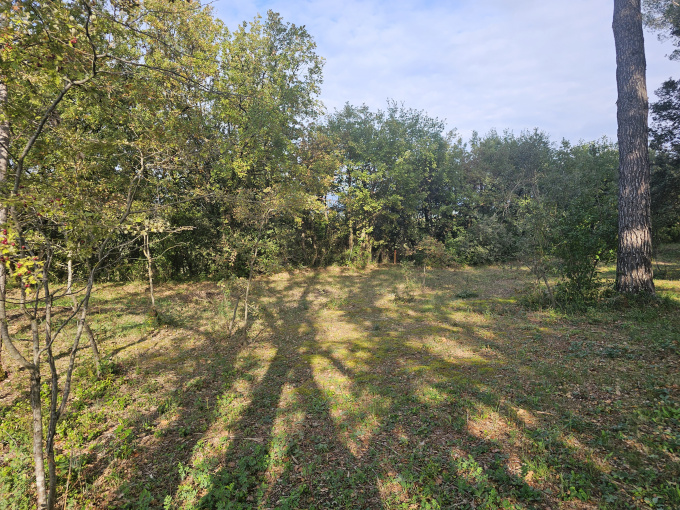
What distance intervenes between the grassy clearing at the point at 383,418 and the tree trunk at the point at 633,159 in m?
0.85

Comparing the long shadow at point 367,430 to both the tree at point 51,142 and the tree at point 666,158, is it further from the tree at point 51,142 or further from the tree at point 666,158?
the tree at point 666,158

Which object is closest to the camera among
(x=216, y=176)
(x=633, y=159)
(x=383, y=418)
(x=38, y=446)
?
(x=38, y=446)

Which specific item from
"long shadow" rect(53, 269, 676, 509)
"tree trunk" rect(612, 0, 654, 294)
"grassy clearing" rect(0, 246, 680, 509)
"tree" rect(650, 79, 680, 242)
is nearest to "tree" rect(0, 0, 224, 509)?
"grassy clearing" rect(0, 246, 680, 509)

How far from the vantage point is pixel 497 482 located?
8.77ft

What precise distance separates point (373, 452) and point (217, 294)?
9.83m

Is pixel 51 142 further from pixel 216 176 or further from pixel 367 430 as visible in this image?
pixel 216 176

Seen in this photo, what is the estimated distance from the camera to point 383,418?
3.83 meters

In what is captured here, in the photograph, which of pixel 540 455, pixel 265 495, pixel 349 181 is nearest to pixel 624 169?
pixel 540 455

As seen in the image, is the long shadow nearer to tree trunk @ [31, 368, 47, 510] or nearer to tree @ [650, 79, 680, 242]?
tree trunk @ [31, 368, 47, 510]

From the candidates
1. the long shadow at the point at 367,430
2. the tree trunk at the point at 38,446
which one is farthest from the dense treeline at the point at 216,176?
the long shadow at the point at 367,430

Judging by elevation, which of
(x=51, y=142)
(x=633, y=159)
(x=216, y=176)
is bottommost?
(x=51, y=142)

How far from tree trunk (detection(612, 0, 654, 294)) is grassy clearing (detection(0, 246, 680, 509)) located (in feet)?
2.78

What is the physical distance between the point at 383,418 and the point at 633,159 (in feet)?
25.1

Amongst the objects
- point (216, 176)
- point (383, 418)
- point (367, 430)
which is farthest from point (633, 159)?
point (216, 176)
